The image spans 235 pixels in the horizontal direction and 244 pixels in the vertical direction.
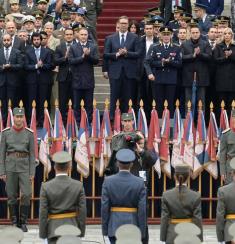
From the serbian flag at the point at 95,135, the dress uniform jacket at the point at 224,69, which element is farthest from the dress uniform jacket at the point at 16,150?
the dress uniform jacket at the point at 224,69

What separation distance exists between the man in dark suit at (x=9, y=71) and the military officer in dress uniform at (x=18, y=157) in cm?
305

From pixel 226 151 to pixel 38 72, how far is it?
4997mm

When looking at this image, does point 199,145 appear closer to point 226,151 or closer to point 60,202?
point 226,151

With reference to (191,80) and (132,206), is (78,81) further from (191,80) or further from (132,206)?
(132,206)

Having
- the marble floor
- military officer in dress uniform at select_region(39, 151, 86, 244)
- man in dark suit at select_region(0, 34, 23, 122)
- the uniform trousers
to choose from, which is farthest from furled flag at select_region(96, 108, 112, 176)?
military officer in dress uniform at select_region(39, 151, 86, 244)

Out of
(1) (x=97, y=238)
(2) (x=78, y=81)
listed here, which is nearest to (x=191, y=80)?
(2) (x=78, y=81)

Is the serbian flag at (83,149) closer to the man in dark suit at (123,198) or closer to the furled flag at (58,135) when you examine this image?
the furled flag at (58,135)

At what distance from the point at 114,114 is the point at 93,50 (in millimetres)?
1307

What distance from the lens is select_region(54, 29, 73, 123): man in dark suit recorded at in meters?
27.5

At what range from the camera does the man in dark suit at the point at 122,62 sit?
90.7 ft

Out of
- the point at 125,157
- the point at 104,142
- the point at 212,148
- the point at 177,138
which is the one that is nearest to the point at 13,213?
the point at 104,142

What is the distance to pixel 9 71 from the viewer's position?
27.4 m

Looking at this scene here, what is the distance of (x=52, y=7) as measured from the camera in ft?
105

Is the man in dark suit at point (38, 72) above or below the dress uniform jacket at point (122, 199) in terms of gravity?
above
